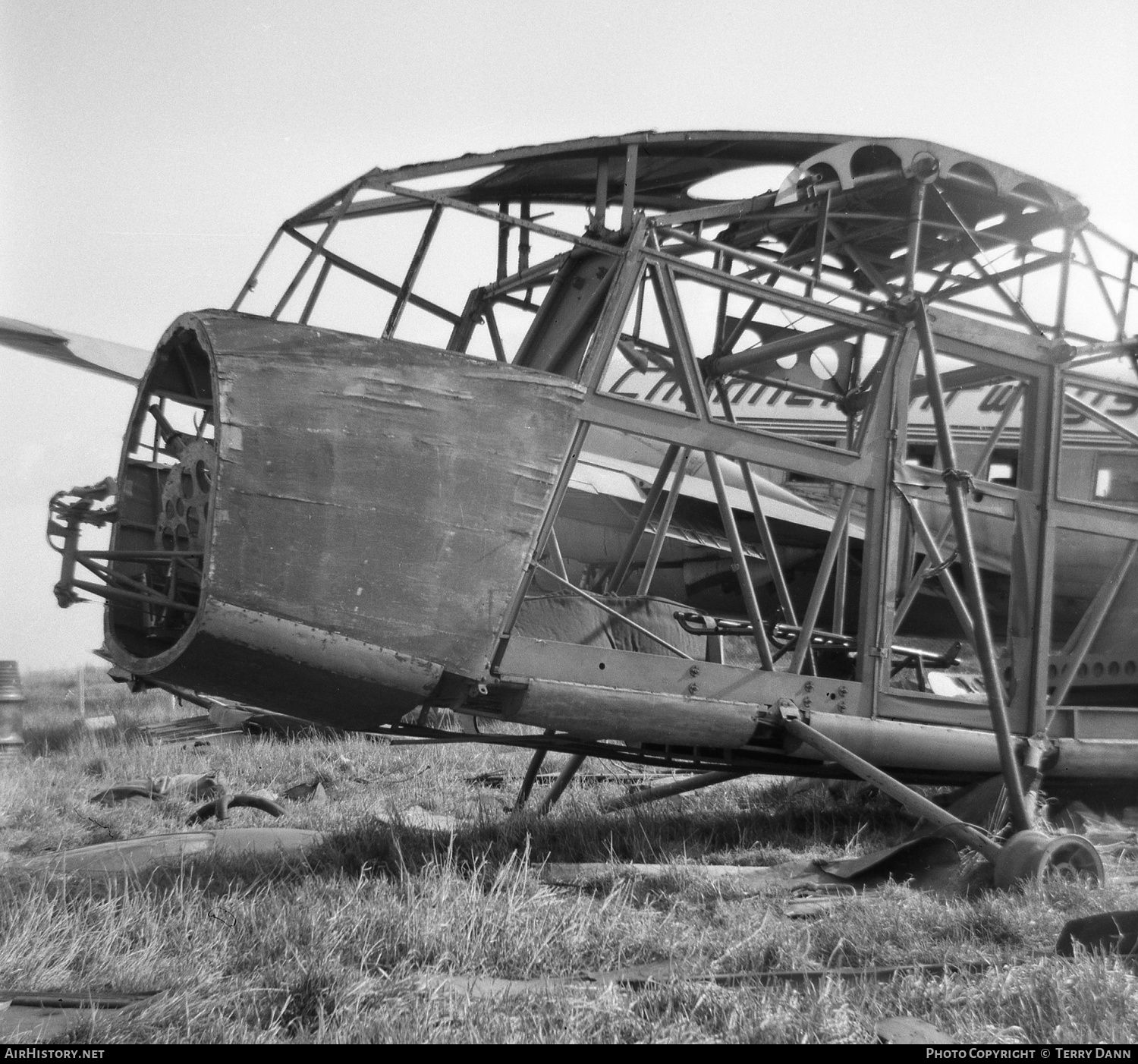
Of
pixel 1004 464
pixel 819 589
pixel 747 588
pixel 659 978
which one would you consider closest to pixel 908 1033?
pixel 659 978

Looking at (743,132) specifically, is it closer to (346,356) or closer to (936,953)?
(346,356)

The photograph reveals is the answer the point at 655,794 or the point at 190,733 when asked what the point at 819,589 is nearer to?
the point at 655,794

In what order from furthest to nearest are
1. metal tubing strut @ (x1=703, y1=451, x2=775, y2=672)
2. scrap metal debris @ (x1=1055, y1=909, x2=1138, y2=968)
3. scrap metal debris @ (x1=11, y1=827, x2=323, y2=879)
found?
metal tubing strut @ (x1=703, y1=451, x2=775, y2=672)
scrap metal debris @ (x1=11, y1=827, x2=323, y2=879)
scrap metal debris @ (x1=1055, y1=909, x2=1138, y2=968)

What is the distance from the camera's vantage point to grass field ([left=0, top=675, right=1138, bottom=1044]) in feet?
9.68

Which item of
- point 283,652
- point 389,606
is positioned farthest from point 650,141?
point 283,652

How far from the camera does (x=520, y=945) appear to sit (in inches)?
141

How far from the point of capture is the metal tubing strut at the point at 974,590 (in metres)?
5.50

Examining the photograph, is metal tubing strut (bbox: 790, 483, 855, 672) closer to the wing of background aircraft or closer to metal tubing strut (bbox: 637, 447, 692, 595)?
metal tubing strut (bbox: 637, 447, 692, 595)

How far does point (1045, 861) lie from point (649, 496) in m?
3.16

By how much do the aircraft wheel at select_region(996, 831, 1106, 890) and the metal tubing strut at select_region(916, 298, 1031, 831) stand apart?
275mm

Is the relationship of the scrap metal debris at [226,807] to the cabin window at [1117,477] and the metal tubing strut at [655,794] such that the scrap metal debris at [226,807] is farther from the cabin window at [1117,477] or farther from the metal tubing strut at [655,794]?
the cabin window at [1117,477]

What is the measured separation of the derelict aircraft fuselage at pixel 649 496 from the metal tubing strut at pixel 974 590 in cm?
2

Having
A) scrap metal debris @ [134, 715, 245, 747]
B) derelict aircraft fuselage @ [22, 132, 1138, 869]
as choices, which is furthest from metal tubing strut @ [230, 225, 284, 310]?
scrap metal debris @ [134, 715, 245, 747]

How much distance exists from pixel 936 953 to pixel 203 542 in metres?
3.17
